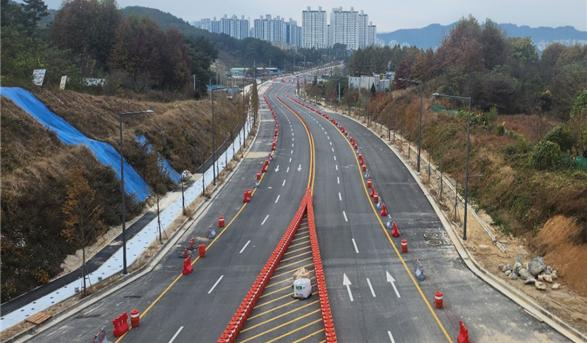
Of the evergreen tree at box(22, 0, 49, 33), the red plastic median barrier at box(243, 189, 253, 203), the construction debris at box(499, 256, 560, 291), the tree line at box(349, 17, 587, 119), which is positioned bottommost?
the construction debris at box(499, 256, 560, 291)

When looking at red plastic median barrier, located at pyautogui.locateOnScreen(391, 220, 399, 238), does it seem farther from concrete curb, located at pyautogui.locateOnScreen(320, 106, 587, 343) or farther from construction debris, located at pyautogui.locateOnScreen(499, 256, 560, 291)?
construction debris, located at pyautogui.locateOnScreen(499, 256, 560, 291)

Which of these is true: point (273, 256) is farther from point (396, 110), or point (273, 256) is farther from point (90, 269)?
point (396, 110)

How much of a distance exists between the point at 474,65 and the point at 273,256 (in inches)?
2573

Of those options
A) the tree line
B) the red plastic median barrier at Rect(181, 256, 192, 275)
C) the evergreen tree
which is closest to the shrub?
the red plastic median barrier at Rect(181, 256, 192, 275)

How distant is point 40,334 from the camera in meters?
22.5

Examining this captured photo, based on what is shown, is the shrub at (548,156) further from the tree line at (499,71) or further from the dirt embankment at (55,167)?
the tree line at (499,71)

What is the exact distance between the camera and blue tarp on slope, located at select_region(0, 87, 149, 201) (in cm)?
4134

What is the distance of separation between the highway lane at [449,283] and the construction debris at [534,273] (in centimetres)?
175

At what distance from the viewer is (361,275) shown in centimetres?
2919

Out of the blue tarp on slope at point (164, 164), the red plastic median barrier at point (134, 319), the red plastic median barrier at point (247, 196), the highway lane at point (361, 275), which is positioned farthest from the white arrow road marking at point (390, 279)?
the blue tarp on slope at point (164, 164)

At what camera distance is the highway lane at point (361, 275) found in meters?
22.9

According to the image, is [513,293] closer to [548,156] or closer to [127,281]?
[548,156]

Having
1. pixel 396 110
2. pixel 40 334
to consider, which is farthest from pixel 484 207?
pixel 396 110

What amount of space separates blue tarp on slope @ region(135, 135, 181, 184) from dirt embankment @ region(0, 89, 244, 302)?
723 mm
